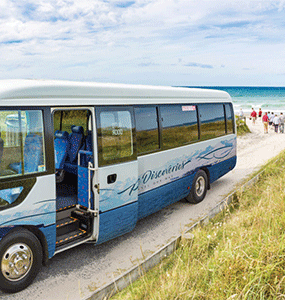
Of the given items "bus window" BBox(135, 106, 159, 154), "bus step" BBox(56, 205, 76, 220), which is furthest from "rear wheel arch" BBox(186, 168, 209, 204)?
"bus step" BBox(56, 205, 76, 220)

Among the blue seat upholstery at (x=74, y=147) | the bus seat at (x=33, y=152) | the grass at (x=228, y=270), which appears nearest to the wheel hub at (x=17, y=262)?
the bus seat at (x=33, y=152)

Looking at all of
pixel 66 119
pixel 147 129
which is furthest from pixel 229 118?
pixel 66 119

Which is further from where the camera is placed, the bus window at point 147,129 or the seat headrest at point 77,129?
the seat headrest at point 77,129

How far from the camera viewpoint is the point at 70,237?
5281mm

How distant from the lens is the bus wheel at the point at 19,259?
4.33 m

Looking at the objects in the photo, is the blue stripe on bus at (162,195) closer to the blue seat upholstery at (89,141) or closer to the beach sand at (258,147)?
the blue seat upholstery at (89,141)

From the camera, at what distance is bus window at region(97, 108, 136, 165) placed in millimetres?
5324

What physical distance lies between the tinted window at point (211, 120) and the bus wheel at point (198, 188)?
0.94 meters

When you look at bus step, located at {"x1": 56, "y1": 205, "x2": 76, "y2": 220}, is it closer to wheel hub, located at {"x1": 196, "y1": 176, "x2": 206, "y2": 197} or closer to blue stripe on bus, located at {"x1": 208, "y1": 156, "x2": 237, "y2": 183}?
wheel hub, located at {"x1": 196, "y1": 176, "x2": 206, "y2": 197}

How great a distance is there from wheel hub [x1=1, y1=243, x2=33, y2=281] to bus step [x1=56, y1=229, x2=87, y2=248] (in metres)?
0.54

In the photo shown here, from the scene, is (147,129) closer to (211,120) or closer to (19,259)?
(211,120)

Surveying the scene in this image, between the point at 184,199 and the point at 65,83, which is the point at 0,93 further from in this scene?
the point at 184,199

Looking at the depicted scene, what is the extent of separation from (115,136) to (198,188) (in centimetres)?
363

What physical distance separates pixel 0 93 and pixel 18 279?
248 cm
